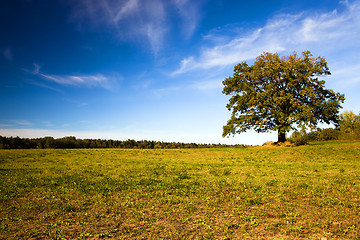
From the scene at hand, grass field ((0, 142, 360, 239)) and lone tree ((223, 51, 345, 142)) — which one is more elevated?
lone tree ((223, 51, 345, 142))

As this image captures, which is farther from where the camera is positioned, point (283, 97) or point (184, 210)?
point (283, 97)

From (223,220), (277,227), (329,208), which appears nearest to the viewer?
(277,227)

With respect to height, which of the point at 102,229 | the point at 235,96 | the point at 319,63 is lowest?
the point at 102,229

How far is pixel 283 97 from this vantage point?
3262 cm

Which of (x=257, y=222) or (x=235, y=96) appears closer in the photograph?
(x=257, y=222)

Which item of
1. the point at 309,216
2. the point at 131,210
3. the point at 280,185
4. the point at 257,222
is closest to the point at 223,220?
the point at 257,222

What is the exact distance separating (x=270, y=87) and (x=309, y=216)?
32.0 meters

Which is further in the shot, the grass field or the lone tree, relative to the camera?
the lone tree

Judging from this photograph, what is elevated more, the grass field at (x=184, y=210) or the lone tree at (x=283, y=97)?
the lone tree at (x=283, y=97)

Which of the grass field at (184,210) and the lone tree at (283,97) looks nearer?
the grass field at (184,210)

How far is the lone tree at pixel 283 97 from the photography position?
3281cm

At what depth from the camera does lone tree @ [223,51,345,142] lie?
108 feet

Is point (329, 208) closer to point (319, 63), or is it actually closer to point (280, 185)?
point (280, 185)

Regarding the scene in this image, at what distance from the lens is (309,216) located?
6.62 metres
